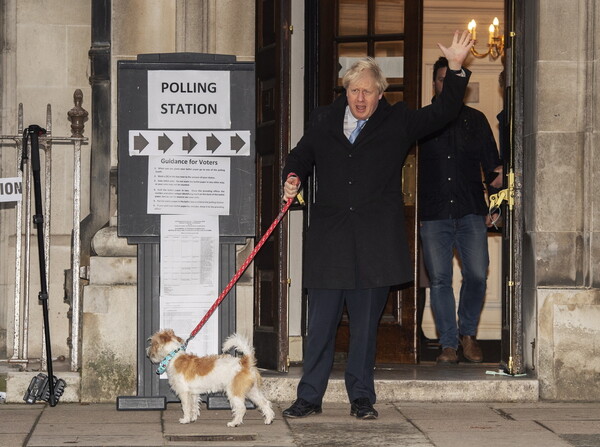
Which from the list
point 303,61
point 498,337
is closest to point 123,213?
point 303,61

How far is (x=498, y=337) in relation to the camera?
11.4 meters

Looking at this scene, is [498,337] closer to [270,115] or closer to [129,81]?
[270,115]

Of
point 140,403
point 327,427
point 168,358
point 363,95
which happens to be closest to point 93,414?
point 140,403

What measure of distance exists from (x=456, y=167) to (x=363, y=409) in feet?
9.07

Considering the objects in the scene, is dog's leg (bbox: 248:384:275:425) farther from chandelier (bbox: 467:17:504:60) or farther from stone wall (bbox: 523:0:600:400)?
chandelier (bbox: 467:17:504:60)

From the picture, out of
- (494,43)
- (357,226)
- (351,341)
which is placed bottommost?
(351,341)

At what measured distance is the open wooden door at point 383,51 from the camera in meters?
8.86

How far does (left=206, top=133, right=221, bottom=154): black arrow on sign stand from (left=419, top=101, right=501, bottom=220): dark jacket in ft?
7.16

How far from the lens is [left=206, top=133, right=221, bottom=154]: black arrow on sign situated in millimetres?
7281

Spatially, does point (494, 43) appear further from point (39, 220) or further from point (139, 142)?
point (39, 220)

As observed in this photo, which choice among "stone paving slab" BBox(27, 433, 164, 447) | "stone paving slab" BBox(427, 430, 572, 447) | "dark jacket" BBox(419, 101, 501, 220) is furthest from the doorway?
"stone paving slab" BBox(27, 433, 164, 447)

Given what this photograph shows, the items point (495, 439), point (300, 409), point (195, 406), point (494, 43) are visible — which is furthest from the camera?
point (494, 43)

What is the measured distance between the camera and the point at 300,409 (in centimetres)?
692

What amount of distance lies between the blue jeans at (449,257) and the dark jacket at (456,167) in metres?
0.10
